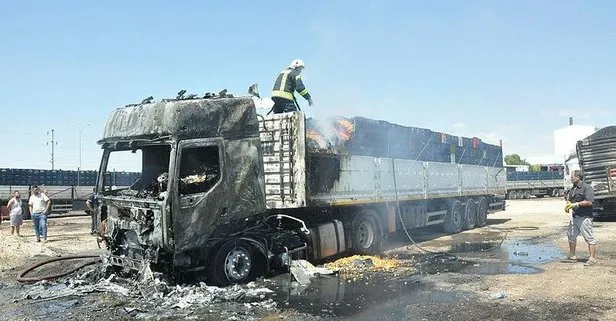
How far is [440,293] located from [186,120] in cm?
445

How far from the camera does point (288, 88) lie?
10.1m

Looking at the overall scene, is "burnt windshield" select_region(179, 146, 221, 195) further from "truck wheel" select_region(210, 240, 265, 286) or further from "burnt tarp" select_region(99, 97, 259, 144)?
"truck wheel" select_region(210, 240, 265, 286)

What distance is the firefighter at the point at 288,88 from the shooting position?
33.1 feet

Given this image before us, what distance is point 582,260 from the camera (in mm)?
9695

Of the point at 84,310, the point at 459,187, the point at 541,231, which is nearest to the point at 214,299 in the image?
the point at 84,310

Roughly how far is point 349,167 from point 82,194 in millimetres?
20995

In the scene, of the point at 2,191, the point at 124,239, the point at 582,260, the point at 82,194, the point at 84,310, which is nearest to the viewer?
the point at 84,310

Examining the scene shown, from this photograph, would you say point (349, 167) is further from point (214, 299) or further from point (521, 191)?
point (521, 191)

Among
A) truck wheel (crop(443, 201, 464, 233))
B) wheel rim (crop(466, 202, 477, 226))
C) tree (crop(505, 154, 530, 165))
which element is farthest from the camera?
tree (crop(505, 154, 530, 165))

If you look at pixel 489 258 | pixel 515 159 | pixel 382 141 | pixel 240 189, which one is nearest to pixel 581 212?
pixel 489 258

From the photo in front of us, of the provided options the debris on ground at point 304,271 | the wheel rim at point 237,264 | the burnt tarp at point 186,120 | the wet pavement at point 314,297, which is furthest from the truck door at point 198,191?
the debris on ground at point 304,271

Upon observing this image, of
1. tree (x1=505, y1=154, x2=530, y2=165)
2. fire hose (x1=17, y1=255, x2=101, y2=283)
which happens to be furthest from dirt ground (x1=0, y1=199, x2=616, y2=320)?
tree (x1=505, y1=154, x2=530, y2=165)

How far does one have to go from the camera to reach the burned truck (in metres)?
7.32

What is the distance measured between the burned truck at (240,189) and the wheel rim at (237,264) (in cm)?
2
